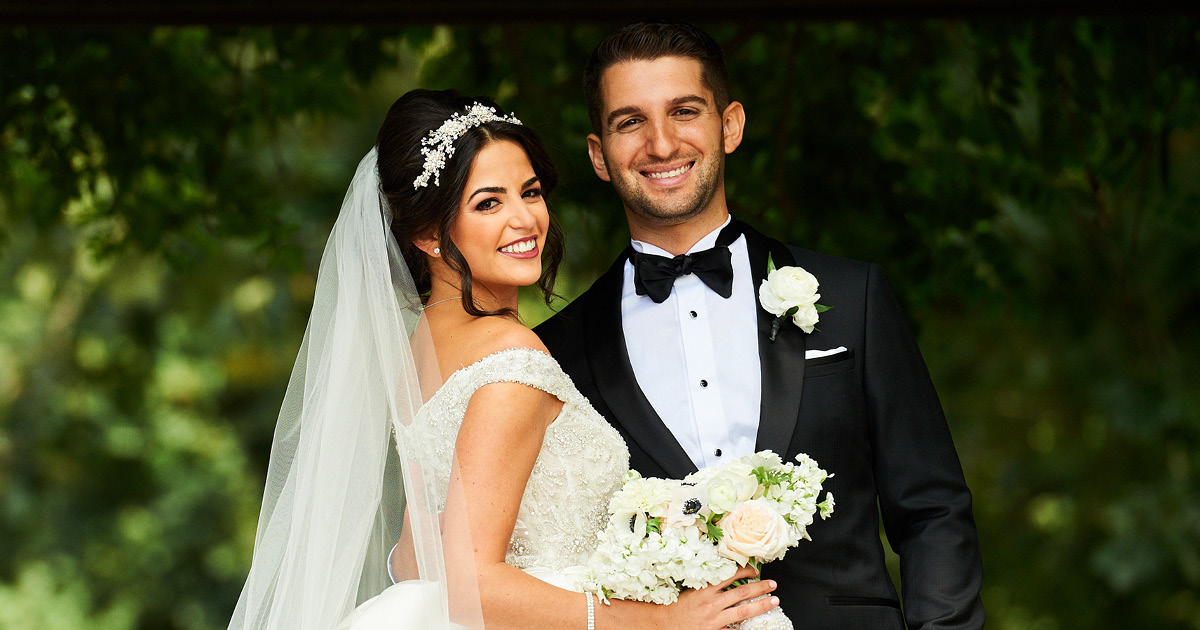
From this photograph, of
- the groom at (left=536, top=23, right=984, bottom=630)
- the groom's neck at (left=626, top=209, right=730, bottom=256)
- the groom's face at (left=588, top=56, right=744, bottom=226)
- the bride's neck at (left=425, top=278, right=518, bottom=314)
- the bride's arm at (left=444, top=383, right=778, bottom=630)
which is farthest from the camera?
the groom's neck at (left=626, top=209, right=730, bottom=256)

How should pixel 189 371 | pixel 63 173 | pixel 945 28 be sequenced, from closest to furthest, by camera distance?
pixel 63 173, pixel 945 28, pixel 189 371

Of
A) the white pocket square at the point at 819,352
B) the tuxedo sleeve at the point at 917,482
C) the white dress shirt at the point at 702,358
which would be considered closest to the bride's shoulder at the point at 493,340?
the white dress shirt at the point at 702,358

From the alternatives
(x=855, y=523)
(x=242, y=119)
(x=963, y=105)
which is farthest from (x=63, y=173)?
(x=963, y=105)

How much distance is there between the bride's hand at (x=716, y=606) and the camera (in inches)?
90.2

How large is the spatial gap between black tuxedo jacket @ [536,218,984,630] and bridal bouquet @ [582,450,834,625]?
259 mm

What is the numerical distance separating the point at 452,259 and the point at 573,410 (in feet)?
1.47

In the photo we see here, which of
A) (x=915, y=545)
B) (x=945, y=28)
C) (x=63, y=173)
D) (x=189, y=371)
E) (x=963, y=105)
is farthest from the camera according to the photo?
(x=189, y=371)

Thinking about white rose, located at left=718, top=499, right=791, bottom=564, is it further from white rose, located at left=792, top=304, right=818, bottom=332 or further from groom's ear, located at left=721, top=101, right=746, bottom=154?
groom's ear, located at left=721, top=101, right=746, bottom=154

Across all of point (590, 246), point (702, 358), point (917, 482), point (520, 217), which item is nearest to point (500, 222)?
point (520, 217)

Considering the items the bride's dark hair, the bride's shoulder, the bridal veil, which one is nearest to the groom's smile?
the bride's dark hair

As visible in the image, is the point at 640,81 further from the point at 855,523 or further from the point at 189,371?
the point at 189,371

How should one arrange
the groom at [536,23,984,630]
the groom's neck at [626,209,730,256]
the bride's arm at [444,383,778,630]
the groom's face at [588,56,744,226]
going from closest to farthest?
the bride's arm at [444,383,778,630] → the groom at [536,23,984,630] → the groom's face at [588,56,744,226] → the groom's neck at [626,209,730,256]

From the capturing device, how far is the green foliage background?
188 inches

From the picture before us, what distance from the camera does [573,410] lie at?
259 centimetres
